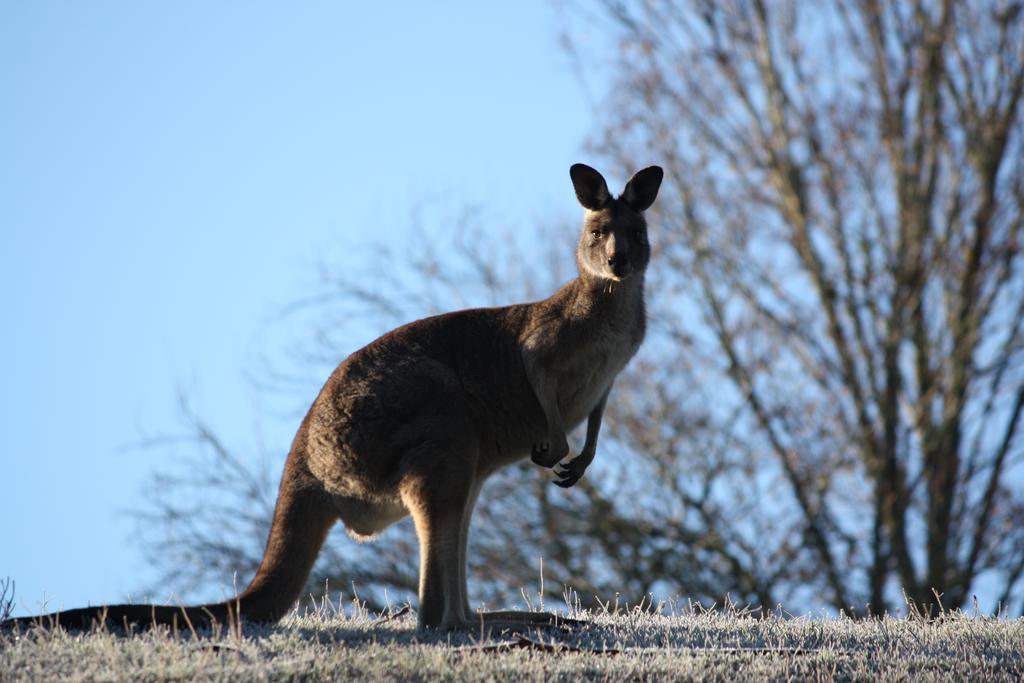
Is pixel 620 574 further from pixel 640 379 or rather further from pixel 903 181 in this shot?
pixel 903 181

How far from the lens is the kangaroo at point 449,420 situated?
600 cm

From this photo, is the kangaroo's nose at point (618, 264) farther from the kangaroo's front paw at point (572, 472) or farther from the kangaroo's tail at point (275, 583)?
the kangaroo's tail at point (275, 583)

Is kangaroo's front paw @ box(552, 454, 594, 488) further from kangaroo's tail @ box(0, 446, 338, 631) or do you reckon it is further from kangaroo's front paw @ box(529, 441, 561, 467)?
kangaroo's tail @ box(0, 446, 338, 631)

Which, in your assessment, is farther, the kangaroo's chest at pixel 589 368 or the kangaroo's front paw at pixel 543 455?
the kangaroo's chest at pixel 589 368

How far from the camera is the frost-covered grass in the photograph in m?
5.15

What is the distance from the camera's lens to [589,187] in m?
7.10

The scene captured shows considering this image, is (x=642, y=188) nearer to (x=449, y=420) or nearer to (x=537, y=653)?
(x=449, y=420)

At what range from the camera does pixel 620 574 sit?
17297mm

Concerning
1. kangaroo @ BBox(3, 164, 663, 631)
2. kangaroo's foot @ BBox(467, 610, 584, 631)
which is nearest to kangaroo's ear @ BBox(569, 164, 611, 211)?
kangaroo @ BBox(3, 164, 663, 631)

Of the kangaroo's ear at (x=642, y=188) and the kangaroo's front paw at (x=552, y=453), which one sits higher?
the kangaroo's ear at (x=642, y=188)

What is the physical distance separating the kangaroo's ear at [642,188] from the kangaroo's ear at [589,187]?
0.11 metres

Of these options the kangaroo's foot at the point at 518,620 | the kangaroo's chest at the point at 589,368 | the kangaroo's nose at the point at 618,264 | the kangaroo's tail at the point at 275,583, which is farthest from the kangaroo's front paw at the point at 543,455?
the kangaroo's tail at the point at 275,583

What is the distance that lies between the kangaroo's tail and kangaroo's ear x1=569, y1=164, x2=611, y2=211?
1909 mm

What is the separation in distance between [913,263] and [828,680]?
12428 millimetres
